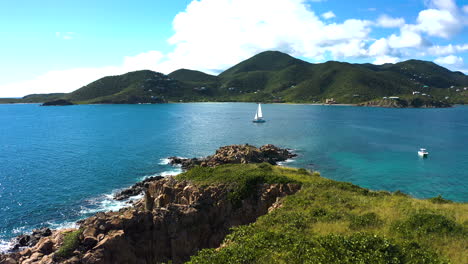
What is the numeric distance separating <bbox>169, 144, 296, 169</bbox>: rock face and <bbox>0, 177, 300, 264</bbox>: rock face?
23065 millimetres

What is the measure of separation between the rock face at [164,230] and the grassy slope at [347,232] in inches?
235

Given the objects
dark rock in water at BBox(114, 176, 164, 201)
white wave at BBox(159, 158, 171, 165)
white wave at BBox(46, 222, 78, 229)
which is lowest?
white wave at BBox(46, 222, 78, 229)

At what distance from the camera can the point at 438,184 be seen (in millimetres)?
55719

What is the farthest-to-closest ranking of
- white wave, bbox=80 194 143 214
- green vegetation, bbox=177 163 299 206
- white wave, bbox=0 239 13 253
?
1. white wave, bbox=80 194 143 214
2. white wave, bbox=0 239 13 253
3. green vegetation, bbox=177 163 299 206

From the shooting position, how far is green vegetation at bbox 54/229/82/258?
2506 centimetres

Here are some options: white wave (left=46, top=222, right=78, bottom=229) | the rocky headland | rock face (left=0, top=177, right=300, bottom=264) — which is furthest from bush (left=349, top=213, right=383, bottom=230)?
white wave (left=46, top=222, right=78, bottom=229)

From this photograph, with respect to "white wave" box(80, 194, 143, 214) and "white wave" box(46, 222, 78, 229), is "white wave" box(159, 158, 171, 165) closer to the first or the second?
"white wave" box(80, 194, 143, 214)

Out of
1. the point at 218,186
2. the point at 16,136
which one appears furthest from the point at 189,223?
the point at 16,136

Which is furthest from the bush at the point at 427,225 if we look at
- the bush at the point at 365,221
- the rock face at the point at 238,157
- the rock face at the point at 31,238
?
the rock face at the point at 31,238

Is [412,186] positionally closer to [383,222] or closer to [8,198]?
[383,222]

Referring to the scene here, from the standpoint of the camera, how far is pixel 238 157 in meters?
60.6

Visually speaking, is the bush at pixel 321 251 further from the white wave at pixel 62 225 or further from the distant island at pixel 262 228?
the white wave at pixel 62 225

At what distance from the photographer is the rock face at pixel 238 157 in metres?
58.8

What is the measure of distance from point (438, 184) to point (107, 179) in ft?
227
